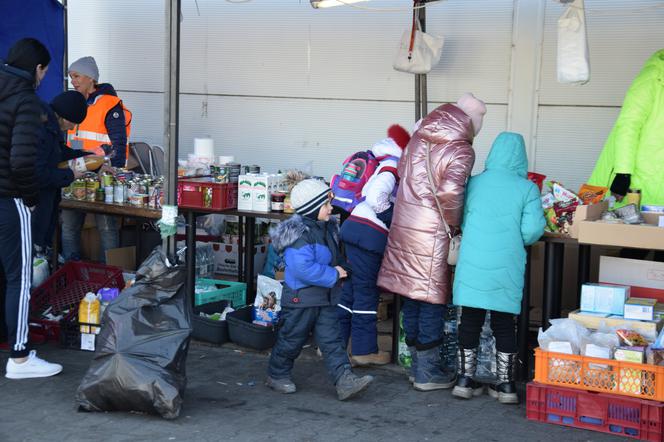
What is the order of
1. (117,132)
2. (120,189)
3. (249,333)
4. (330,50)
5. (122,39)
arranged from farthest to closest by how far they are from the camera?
(122,39) → (330,50) → (117,132) → (120,189) → (249,333)

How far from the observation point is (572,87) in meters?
7.84

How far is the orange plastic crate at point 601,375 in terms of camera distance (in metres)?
5.21

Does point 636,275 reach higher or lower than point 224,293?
higher

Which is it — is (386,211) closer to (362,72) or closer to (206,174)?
(206,174)

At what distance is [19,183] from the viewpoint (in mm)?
5957

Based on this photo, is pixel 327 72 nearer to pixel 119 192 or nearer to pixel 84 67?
pixel 84 67

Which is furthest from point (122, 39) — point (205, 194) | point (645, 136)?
point (645, 136)

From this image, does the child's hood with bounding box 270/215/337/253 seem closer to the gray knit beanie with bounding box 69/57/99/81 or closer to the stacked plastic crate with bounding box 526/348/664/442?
the stacked plastic crate with bounding box 526/348/664/442

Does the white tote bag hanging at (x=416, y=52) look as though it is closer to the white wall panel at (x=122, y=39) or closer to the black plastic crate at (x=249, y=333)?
the black plastic crate at (x=249, y=333)

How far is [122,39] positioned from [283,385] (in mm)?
5178

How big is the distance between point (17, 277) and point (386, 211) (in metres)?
2.50

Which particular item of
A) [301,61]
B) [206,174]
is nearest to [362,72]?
[301,61]

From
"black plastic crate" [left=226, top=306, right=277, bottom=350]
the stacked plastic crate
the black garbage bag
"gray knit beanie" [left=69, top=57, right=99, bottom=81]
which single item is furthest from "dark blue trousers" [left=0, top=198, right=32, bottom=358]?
the stacked plastic crate

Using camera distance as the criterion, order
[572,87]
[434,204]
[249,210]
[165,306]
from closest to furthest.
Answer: [165,306]
[434,204]
[249,210]
[572,87]
